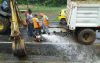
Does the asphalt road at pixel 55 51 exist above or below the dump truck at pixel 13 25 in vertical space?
below

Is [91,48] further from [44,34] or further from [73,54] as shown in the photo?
[44,34]

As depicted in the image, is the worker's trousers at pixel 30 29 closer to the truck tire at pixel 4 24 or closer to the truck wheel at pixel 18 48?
the truck tire at pixel 4 24

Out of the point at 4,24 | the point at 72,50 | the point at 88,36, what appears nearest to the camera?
the point at 72,50

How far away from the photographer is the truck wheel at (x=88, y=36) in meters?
17.2

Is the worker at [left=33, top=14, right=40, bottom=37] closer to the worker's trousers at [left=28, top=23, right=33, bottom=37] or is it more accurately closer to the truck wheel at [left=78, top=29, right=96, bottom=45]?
the worker's trousers at [left=28, top=23, right=33, bottom=37]

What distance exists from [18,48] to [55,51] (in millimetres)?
2006

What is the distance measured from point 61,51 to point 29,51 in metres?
1.41

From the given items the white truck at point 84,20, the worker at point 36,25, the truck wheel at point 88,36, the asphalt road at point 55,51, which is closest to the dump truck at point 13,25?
the asphalt road at point 55,51

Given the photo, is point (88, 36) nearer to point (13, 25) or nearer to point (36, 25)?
point (36, 25)

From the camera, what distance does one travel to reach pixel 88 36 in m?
17.3

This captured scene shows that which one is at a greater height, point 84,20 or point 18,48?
point 84,20

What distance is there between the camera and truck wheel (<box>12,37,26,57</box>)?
14352 millimetres

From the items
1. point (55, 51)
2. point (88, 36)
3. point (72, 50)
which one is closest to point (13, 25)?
point (55, 51)

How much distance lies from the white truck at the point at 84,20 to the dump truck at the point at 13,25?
2639 mm
